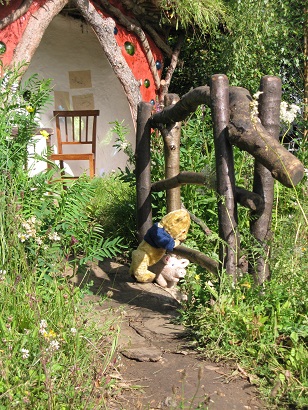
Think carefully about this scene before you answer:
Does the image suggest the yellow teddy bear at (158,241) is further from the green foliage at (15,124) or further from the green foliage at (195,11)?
the green foliage at (195,11)

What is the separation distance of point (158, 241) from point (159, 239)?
20 mm

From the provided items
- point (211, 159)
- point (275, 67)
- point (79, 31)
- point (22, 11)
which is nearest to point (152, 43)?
point (79, 31)

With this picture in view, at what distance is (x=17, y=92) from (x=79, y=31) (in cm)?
667

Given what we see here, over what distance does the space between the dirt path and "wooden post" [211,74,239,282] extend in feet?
1.52

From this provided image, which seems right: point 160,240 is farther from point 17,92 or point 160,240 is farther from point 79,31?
point 79,31

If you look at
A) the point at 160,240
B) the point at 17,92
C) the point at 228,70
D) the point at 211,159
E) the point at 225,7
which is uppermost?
the point at 225,7

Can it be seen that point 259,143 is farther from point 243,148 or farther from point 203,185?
point 203,185

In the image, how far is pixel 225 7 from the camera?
31.9 ft

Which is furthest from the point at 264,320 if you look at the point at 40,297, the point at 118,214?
the point at 118,214

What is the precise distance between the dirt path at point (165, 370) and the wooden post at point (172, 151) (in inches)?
30.2

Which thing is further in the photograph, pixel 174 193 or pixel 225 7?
pixel 225 7

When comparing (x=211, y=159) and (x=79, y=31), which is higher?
(x=79, y=31)

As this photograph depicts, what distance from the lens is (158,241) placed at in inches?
157

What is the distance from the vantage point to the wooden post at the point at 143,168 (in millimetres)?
4387
